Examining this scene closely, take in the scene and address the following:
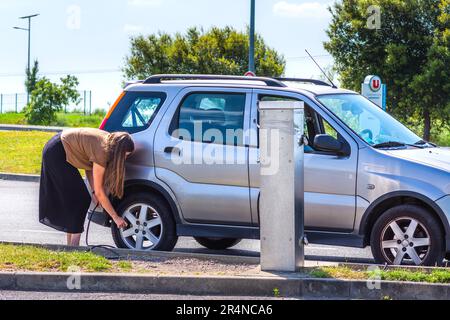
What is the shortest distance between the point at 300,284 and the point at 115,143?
2.66 metres

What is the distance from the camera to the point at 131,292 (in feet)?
24.2

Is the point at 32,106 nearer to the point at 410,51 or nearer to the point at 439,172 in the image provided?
the point at 410,51

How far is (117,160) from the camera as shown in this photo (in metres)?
9.05

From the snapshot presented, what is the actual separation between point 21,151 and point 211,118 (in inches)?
647

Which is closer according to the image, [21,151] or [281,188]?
[281,188]

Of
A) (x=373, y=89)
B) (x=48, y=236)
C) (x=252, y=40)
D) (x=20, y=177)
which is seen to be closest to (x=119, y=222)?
(x=48, y=236)

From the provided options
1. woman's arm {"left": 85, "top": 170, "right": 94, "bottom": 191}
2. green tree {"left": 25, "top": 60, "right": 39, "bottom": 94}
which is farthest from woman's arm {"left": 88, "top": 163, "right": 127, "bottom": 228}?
green tree {"left": 25, "top": 60, "right": 39, "bottom": 94}

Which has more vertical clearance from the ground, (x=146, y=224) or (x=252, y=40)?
(x=252, y=40)

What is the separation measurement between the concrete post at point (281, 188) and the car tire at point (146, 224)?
170 centimetres

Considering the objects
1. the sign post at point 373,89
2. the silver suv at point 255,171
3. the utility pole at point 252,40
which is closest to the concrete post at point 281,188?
the silver suv at point 255,171

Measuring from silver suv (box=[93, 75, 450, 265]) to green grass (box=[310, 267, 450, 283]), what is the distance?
2.61 feet

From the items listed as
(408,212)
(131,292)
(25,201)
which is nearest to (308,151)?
(408,212)

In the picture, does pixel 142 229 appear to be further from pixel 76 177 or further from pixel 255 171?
pixel 255 171

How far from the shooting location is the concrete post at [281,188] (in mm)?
7711
